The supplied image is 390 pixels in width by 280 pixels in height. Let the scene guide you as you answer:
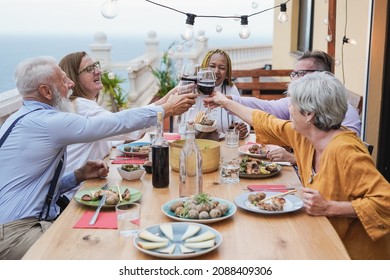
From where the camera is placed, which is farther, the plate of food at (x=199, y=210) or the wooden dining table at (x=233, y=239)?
the plate of food at (x=199, y=210)

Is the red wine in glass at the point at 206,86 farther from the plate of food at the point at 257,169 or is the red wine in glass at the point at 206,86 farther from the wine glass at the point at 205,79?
the plate of food at the point at 257,169

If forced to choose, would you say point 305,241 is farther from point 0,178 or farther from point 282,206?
point 0,178

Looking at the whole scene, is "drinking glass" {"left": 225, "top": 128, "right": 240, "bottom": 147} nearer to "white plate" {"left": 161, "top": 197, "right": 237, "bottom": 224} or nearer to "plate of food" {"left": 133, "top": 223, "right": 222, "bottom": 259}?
"white plate" {"left": 161, "top": 197, "right": 237, "bottom": 224}

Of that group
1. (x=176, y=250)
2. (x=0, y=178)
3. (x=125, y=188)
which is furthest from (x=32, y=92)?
(x=176, y=250)

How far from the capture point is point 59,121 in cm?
235

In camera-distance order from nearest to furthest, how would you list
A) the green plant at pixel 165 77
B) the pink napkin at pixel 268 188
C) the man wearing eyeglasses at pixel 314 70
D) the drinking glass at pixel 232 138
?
1. the pink napkin at pixel 268 188
2. the man wearing eyeglasses at pixel 314 70
3. the drinking glass at pixel 232 138
4. the green plant at pixel 165 77

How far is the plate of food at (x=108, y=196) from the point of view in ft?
6.90

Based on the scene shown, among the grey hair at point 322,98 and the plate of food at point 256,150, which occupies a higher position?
the grey hair at point 322,98

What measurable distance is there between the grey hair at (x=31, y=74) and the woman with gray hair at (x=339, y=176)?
3.56ft

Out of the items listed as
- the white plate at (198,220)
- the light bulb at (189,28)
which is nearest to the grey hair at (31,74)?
the white plate at (198,220)

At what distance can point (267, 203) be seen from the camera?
6.77ft

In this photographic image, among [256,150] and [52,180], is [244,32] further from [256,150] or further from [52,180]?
[52,180]
